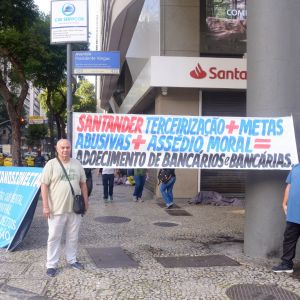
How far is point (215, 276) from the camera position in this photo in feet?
19.8

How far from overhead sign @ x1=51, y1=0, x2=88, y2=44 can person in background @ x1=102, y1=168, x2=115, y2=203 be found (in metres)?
6.67

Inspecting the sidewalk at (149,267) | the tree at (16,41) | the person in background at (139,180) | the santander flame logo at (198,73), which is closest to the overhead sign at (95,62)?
the sidewalk at (149,267)

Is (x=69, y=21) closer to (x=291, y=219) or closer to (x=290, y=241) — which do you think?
(x=291, y=219)

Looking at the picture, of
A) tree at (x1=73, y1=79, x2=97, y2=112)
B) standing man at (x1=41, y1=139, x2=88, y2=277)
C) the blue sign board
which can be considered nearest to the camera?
standing man at (x1=41, y1=139, x2=88, y2=277)

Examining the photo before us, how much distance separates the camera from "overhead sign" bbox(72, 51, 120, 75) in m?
8.59

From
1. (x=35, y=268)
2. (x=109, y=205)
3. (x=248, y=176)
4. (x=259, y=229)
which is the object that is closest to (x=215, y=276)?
(x=259, y=229)

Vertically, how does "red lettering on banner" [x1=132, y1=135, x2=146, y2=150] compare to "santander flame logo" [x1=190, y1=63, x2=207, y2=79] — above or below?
below

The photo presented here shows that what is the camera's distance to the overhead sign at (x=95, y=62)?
8.59 meters

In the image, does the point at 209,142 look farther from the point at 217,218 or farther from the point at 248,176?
the point at 217,218

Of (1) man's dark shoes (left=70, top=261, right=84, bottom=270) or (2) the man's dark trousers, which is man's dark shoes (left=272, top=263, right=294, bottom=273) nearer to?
(2) the man's dark trousers

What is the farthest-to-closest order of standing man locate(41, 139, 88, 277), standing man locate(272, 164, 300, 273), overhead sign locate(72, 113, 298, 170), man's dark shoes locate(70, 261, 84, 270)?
overhead sign locate(72, 113, 298, 170) < man's dark shoes locate(70, 261, 84, 270) < standing man locate(272, 164, 300, 273) < standing man locate(41, 139, 88, 277)

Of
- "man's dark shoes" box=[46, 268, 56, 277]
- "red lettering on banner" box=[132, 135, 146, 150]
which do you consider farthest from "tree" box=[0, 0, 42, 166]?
"man's dark shoes" box=[46, 268, 56, 277]

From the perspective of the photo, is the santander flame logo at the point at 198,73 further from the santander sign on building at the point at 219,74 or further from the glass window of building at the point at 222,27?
the glass window of building at the point at 222,27

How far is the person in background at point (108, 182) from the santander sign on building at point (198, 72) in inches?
113
